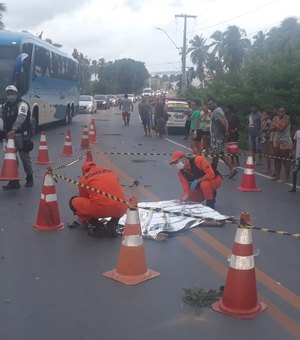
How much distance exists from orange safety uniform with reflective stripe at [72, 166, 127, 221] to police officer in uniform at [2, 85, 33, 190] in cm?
335

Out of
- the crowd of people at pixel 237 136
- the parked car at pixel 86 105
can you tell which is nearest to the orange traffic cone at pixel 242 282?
the crowd of people at pixel 237 136

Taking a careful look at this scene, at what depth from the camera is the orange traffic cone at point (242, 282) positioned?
4.43 meters

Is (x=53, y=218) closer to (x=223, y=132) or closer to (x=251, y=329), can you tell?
(x=251, y=329)

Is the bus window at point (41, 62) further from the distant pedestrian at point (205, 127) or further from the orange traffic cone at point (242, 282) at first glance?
the orange traffic cone at point (242, 282)

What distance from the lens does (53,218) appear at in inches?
280

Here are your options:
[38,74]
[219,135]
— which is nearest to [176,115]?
[38,74]

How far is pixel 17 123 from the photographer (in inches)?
376

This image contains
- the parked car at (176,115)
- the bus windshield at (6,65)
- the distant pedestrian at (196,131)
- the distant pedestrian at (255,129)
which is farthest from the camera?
the parked car at (176,115)

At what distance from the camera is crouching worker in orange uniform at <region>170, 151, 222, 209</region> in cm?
808

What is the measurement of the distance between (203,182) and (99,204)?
6.91 ft

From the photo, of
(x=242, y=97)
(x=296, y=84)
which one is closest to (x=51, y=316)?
(x=296, y=84)

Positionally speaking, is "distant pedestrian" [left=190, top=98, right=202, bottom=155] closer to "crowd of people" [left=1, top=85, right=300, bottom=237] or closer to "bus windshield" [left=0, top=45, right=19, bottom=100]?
"crowd of people" [left=1, top=85, right=300, bottom=237]

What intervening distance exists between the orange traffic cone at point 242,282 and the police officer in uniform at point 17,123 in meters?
6.13

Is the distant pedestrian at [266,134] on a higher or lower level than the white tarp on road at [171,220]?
higher
